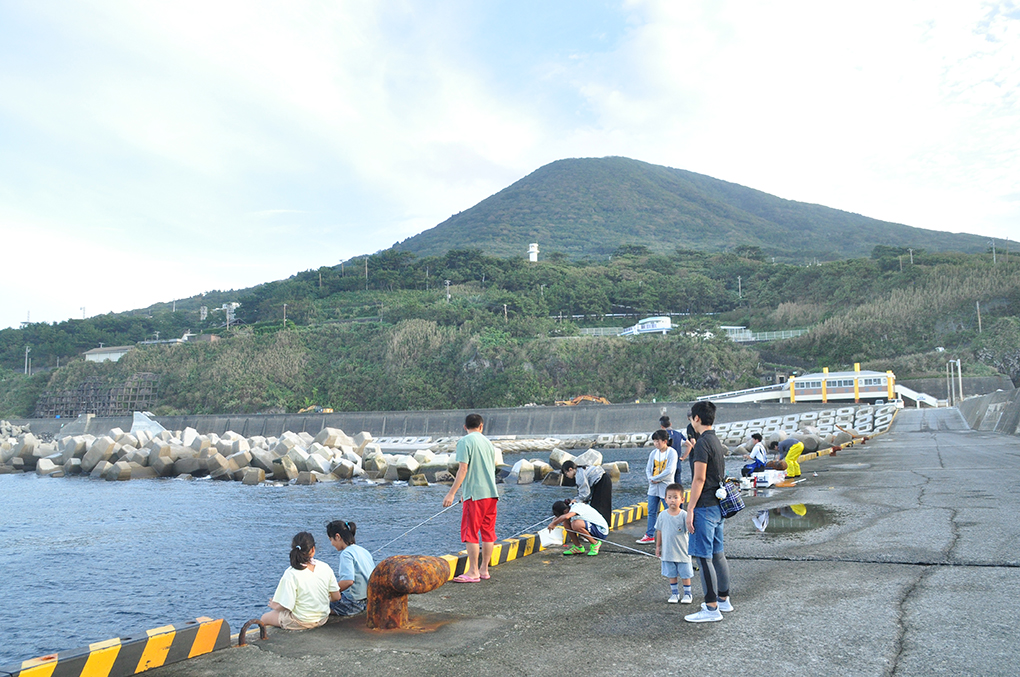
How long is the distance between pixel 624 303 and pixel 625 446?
5799 centimetres

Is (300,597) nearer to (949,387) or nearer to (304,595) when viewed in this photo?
(304,595)

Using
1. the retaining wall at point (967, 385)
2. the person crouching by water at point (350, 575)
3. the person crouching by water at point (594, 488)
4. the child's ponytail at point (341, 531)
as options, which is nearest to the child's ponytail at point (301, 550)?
the person crouching by water at point (350, 575)

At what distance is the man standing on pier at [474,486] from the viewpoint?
21.8ft

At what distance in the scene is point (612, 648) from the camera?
4.64 m

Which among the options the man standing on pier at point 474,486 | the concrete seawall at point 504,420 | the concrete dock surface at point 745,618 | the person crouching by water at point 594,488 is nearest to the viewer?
the concrete dock surface at point 745,618

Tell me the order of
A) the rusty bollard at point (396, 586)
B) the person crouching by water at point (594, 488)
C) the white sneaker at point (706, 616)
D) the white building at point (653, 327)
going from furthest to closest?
the white building at point (653, 327), the person crouching by water at point (594, 488), the rusty bollard at point (396, 586), the white sneaker at point (706, 616)

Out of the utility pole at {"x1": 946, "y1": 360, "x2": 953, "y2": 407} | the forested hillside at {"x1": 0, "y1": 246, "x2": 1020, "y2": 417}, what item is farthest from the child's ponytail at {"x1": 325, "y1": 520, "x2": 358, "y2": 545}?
the utility pole at {"x1": 946, "y1": 360, "x2": 953, "y2": 407}

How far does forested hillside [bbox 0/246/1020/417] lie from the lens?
192 ft

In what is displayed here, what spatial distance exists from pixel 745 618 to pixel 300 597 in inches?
134

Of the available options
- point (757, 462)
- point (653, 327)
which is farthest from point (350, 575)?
point (653, 327)

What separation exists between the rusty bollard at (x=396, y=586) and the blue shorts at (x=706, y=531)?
2016 mm

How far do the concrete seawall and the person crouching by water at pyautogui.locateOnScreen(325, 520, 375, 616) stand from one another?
3102 centimetres

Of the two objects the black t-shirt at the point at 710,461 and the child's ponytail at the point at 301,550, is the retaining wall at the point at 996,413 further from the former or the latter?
the child's ponytail at the point at 301,550

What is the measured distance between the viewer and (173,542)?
13.4 metres
